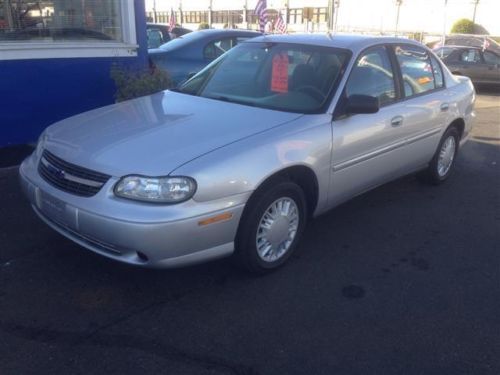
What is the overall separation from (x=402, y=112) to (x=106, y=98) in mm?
4150

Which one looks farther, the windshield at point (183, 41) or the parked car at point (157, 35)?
the parked car at point (157, 35)

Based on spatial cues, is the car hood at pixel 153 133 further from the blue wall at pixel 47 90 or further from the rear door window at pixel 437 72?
the blue wall at pixel 47 90

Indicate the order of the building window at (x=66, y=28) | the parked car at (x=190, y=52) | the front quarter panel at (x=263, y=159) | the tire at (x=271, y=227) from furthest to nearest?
the parked car at (x=190, y=52)
the building window at (x=66, y=28)
the tire at (x=271, y=227)
the front quarter panel at (x=263, y=159)

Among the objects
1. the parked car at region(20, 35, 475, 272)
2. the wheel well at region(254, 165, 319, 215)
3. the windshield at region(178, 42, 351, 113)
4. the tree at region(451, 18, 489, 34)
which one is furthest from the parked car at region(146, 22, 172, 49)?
the tree at region(451, 18, 489, 34)

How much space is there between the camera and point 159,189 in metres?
3.16

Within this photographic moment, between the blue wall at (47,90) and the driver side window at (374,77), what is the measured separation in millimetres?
3890

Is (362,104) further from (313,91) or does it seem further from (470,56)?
(470,56)

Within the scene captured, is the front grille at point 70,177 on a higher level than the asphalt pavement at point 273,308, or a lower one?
higher

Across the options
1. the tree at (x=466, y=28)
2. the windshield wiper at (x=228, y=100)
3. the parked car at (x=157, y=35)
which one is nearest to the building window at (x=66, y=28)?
the windshield wiper at (x=228, y=100)

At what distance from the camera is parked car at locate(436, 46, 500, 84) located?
47.4 ft

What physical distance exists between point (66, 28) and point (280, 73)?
3.63m

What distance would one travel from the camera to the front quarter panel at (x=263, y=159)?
3236mm

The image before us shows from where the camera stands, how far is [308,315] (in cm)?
336

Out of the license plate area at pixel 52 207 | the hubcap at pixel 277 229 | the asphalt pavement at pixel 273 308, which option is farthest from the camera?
the hubcap at pixel 277 229
